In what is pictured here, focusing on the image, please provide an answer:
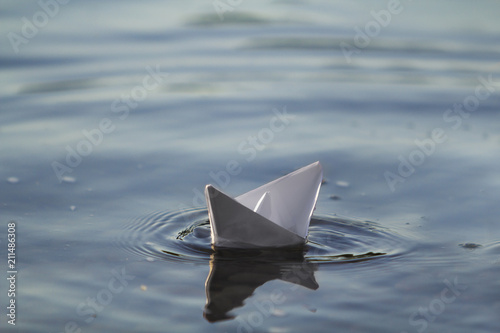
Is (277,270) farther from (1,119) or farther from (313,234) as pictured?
(1,119)

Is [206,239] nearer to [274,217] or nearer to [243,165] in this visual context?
[274,217]

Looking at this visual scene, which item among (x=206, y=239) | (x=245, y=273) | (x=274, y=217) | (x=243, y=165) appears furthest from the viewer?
(x=243, y=165)

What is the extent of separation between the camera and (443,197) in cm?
395

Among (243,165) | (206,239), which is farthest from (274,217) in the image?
(243,165)

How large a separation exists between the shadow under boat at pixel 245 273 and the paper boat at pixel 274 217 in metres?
0.05

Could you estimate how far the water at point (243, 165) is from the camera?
285 centimetres

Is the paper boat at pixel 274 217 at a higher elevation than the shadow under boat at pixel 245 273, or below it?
higher

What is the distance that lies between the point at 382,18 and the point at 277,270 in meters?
6.50

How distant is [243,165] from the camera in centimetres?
440

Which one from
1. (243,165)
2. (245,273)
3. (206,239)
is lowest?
(245,273)

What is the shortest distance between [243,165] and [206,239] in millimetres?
1163

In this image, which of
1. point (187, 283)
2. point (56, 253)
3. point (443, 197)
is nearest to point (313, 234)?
point (187, 283)

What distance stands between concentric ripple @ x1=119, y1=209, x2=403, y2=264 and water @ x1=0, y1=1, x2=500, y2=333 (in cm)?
1

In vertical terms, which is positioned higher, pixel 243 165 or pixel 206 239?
pixel 243 165
